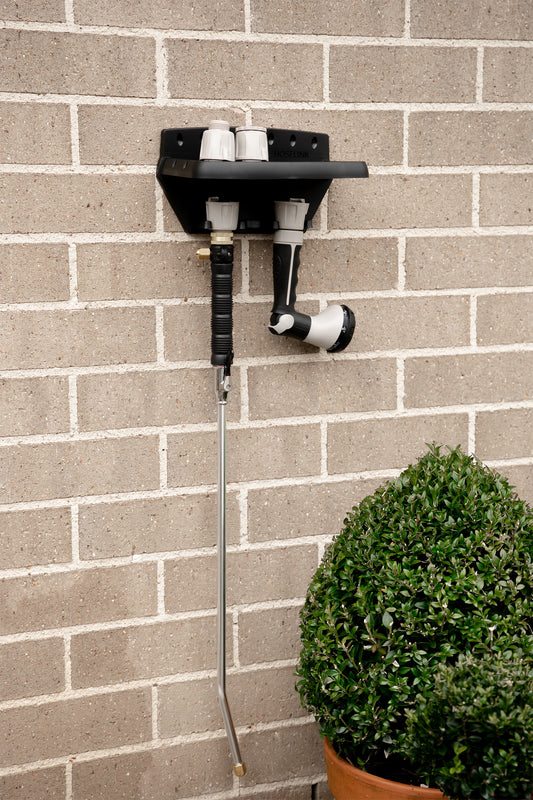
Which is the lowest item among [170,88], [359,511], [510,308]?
[359,511]

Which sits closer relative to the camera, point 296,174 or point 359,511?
point 296,174

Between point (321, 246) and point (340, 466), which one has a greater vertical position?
point (321, 246)

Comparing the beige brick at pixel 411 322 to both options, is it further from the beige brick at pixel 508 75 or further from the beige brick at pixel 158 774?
the beige brick at pixel 158 774

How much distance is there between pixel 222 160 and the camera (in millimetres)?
1462

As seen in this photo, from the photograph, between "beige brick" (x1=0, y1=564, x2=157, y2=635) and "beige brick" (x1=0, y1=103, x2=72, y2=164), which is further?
"beige brick" (x1=0, y1=564, x2=157, y2=635)

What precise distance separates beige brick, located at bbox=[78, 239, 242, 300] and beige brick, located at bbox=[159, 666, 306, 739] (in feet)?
2.62

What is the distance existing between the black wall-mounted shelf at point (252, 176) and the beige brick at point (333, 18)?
0.66 ft

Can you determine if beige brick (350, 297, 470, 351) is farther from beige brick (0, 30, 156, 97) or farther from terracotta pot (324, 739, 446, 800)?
terracotta pot (324, 739, 446, 800)

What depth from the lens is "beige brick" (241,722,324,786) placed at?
180cm

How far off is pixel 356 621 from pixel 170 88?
1.02 m

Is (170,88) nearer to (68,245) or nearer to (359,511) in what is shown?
(68,245)

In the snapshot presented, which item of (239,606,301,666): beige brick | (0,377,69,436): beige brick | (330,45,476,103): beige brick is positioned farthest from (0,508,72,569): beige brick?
(330,45,476,103): beige brick

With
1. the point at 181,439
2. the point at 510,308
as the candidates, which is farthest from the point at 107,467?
the point at 510,308

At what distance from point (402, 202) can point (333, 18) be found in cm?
38
